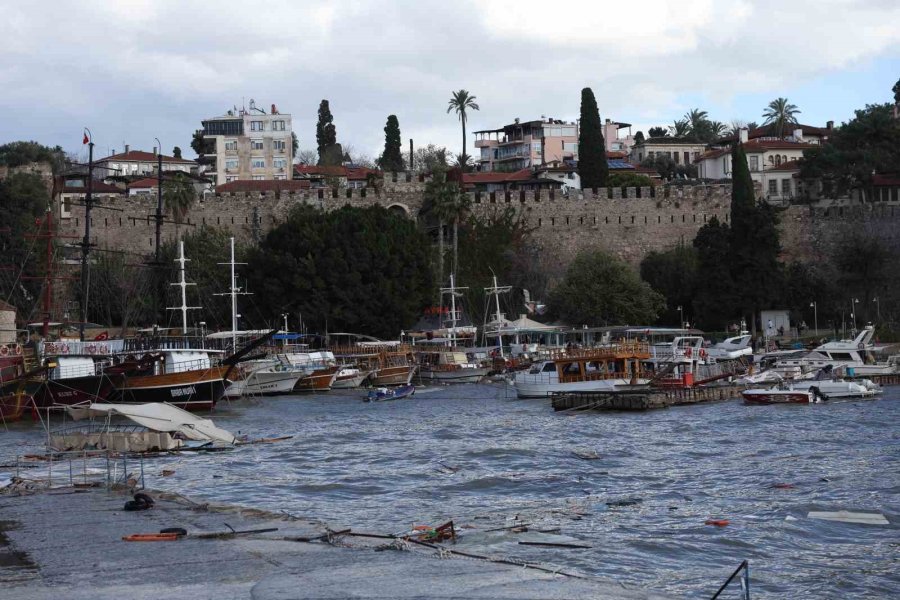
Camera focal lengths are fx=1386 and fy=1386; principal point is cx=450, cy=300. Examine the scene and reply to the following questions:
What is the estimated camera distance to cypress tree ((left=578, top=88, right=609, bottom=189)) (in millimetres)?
72312

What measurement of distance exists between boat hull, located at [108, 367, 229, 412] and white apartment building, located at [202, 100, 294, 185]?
51.7 m

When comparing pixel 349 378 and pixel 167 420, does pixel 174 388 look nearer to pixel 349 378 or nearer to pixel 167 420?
pixel 349 378

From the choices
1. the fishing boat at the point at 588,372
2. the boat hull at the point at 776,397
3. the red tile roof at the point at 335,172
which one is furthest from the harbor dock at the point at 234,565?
the red tile roof at the point at 335,172

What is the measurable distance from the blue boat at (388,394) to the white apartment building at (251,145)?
152ft

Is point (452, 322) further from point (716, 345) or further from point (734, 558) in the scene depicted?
point (734, 558)

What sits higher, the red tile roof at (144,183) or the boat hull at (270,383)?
the red tile roof at (144,183)

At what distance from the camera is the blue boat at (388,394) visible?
158 feet

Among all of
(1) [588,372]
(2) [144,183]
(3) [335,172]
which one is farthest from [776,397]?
(3) [335,172]

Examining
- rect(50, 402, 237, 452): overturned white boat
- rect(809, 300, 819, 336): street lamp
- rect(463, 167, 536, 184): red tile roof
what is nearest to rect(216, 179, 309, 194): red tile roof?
rect(463, 167, 536, 184): red tile roof

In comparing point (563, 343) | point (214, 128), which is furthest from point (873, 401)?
point (214, 128)

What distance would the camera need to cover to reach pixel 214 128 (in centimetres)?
9425

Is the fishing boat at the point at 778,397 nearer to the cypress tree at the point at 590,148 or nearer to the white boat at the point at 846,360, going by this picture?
the white boat at the point at 846,360

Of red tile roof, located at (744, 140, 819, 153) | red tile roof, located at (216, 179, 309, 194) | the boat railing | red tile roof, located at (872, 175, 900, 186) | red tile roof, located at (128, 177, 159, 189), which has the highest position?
red tile roof, located at (744, 140, 819, 153)

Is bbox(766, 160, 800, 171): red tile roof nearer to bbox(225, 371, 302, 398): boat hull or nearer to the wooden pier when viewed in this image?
bbox(225, 371, 302, 398): boat hull
